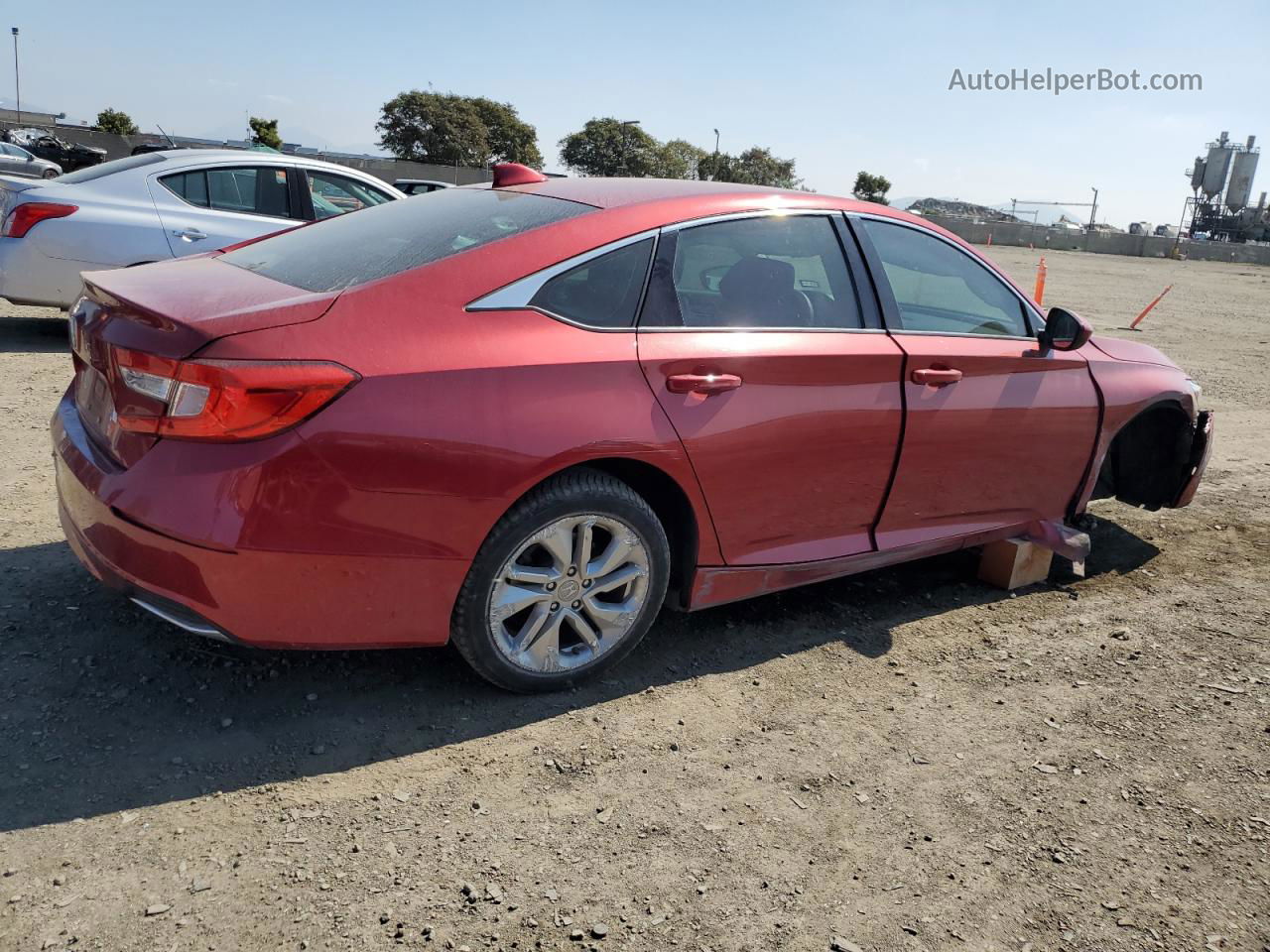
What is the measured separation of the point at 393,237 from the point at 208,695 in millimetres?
1568

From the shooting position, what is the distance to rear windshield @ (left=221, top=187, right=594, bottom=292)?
9.87 ft

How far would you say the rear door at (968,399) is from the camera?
3822 mm

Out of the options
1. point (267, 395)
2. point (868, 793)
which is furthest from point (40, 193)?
point (868, 793)

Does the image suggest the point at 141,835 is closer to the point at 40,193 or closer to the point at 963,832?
the point at 963,832

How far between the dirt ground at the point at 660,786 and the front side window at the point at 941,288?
1.24 meters

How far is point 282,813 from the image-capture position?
257cm

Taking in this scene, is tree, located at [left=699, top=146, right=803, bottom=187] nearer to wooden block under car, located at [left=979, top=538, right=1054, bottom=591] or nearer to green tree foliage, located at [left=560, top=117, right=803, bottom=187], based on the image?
green tree foliage, located at [left=560, top=117, right=803, bottom=187]

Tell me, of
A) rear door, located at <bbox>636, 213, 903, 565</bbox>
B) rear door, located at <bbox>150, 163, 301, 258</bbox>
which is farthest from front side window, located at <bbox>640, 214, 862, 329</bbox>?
rear door, located at <bbox>150, 163, 301, 258</bbox>

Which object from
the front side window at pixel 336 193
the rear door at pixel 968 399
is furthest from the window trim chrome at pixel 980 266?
the front side window at pixel 336 193

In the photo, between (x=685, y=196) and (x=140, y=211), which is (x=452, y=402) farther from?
(x=140, y=211)

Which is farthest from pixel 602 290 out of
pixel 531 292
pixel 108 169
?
pixel 108 169

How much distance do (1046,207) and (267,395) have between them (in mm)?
59308

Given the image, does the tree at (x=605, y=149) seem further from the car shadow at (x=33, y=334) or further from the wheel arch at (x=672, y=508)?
the wheel arch at (x=672, y=508)

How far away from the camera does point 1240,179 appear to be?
240ft
